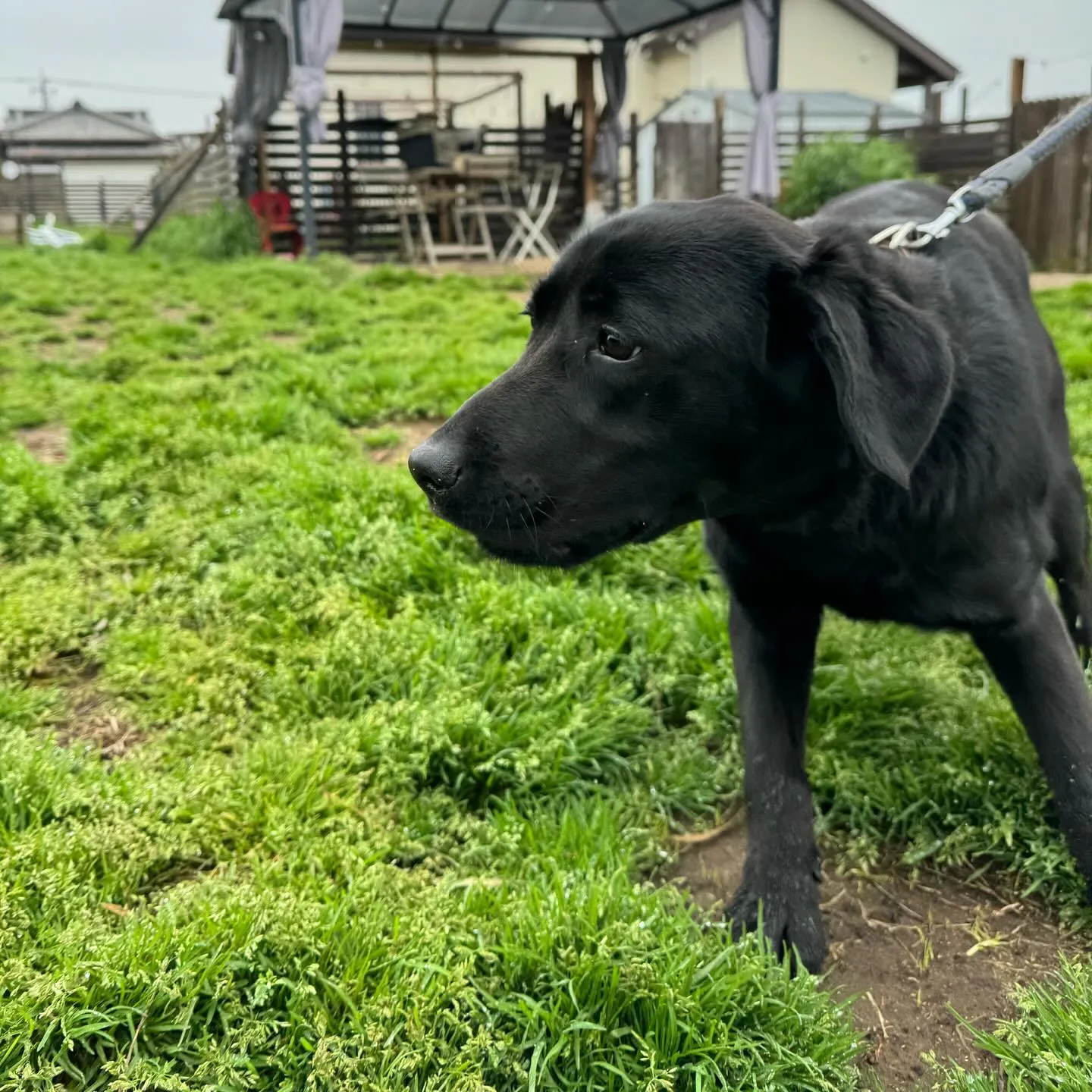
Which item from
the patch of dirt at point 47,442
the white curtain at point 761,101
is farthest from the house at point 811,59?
the patch of dirt at point 47,442

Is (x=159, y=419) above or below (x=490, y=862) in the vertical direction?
above

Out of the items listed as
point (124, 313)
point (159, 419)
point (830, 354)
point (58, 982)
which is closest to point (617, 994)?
point (58, 982)

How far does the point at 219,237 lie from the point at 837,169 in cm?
793

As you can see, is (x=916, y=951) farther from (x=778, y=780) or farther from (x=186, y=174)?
(x=186, y=174)

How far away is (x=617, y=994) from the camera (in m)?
1.41

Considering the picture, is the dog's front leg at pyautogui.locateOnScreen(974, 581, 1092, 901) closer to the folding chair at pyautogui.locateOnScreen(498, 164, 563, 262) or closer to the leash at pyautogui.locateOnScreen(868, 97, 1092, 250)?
the leash at pyautogui.locateOnScreen(868, 97, 1092, 250)

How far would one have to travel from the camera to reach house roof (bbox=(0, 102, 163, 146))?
5141cm

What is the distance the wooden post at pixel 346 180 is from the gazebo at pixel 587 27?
1.21m

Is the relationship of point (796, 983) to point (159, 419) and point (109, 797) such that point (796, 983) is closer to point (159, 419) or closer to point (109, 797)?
point (109, 797)

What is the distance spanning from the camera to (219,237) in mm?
12336

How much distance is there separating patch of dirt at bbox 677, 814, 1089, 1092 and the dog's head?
781 millimetres

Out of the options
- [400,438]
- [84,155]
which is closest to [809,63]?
[400,438]

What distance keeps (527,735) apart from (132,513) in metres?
2.00

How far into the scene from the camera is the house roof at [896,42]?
2039 cm
